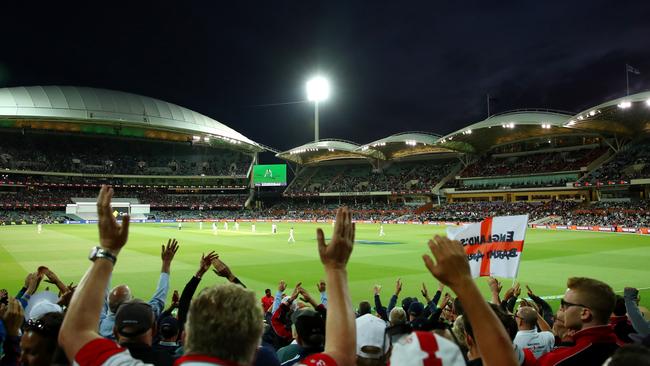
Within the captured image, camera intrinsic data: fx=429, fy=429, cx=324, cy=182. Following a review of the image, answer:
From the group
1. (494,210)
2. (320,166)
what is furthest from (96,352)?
(320,166)

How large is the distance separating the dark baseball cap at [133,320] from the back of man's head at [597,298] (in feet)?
11.3

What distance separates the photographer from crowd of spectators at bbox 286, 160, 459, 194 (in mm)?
87500

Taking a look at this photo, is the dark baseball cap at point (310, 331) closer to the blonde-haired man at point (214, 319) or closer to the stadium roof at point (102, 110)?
the blonde-haired man at point (214, 319)

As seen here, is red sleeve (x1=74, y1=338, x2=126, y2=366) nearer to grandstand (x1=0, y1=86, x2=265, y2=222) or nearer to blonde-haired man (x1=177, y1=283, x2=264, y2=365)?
blonde-haired man (x1=177, y1=283, x2=264, y2=365)

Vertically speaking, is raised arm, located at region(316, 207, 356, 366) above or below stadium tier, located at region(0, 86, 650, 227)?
below

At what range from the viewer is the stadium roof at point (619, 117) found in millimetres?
49625

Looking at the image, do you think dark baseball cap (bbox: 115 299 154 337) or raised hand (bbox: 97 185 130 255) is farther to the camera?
dark baseball cap (bbox: 115 299 154 337)

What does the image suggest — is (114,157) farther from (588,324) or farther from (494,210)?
(588,324)

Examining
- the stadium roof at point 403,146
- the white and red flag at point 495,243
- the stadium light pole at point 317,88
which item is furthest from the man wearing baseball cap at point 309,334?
the stadium light pole at point 317,88

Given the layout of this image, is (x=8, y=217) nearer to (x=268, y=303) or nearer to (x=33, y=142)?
(x=33, y=142)

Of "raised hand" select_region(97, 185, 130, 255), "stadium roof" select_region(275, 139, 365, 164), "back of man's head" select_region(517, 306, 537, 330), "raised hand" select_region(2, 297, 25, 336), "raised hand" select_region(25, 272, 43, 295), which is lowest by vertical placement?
"back of man's head" select_region(517, 306, 537, 330)

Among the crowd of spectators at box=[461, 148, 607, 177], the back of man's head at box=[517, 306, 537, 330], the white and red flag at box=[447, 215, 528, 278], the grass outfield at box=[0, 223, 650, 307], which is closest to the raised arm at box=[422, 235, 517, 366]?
the back of man's head at box=[517, 306, 537, 330]

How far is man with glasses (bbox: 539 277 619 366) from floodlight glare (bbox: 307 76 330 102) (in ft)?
286

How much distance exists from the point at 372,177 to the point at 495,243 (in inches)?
3494
